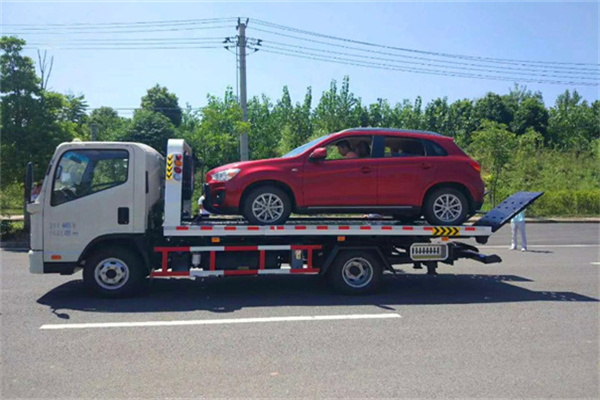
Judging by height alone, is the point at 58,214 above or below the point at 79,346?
above

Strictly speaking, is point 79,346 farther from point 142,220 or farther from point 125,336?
point 142,220

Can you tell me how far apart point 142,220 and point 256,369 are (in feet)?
11.5

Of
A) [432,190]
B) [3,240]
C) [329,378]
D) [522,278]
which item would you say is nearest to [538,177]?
[522,278]

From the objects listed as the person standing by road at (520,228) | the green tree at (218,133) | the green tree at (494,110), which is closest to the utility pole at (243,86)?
the green tree at (218,133)

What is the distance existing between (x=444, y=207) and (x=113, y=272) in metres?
5.13

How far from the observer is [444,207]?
8352mm

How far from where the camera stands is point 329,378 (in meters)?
4.82

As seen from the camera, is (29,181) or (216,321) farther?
(29,181)

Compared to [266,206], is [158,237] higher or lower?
lower

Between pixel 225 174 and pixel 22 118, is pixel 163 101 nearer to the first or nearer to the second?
pixel 22 118

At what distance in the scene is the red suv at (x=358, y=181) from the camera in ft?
26.4

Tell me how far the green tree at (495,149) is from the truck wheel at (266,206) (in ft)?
67.7

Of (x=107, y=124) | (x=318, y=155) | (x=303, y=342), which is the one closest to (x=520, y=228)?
(x=318, y=155)

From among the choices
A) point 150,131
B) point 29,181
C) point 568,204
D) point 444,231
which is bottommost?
point 444,231
